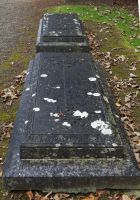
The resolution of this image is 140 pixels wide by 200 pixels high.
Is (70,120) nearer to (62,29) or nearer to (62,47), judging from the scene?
(62,47)

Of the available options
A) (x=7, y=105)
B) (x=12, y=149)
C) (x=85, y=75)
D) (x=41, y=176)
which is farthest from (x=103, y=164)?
(x=7, y=105)

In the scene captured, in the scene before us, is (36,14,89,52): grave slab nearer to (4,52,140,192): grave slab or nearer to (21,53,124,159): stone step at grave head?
(21,53,124,159): stone step at grave head

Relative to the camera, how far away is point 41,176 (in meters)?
4.46

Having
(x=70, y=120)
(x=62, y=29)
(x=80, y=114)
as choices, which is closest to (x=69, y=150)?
(x=70, y=120)

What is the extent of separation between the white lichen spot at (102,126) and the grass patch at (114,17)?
5865 mm

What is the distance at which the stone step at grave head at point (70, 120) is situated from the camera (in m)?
4.57

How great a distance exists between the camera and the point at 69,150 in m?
4.56

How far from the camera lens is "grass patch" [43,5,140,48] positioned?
11414mm

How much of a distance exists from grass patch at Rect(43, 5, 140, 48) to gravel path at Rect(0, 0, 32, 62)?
1132 mm

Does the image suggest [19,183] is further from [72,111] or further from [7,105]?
[7,105]

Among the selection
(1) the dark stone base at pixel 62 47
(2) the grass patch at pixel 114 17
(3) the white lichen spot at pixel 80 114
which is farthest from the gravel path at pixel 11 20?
(3) the white lichen spot at pixel 80 114

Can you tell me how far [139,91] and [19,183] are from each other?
150 inches

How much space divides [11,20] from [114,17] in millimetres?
3552

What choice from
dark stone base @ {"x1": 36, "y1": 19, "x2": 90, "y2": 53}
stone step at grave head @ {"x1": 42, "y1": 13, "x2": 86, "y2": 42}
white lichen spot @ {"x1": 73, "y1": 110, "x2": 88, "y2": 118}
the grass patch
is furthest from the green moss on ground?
white lichen spot @ {"x1": 73, "y1": 110, "x2": 88, "y2": 118}
